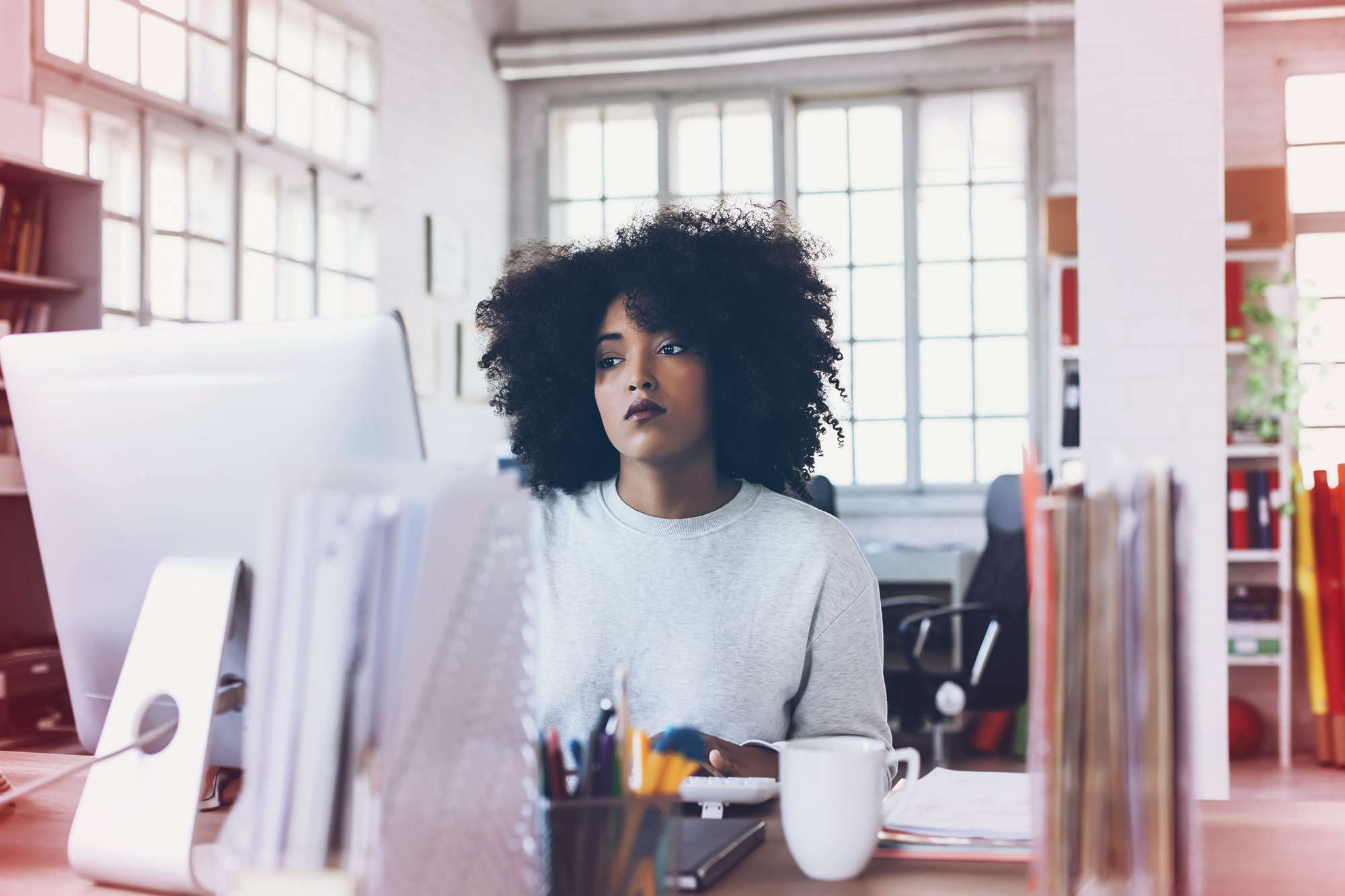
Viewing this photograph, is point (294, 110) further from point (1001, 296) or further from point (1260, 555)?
point (1260, 555)

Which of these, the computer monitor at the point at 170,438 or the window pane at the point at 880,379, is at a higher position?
the window pane at the point at 880,379

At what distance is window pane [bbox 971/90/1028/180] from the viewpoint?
6.43 m

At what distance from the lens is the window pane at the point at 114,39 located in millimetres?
4426

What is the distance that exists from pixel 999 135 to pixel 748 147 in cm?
133

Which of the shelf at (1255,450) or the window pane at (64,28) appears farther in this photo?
the shelf at (1255,450)

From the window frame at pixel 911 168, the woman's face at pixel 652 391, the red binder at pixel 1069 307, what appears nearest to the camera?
the woman's face at pixel 652 391

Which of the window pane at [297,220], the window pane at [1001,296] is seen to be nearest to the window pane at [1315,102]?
the window pane at [1001,296]

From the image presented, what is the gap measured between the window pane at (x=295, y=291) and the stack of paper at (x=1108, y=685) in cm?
500

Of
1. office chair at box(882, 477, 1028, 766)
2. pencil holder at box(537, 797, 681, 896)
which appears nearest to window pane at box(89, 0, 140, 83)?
office chair at box(882, 477, 1028, 766)

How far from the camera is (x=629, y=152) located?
705 centimetres

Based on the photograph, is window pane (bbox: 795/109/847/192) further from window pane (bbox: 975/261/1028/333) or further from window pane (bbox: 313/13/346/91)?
window pane (bbox: 313/13/346/91)

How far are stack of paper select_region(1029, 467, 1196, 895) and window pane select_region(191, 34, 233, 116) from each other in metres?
4.89

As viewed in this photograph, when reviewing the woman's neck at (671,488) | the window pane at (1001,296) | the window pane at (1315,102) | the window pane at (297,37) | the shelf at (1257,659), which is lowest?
the shelf at (1257,659)

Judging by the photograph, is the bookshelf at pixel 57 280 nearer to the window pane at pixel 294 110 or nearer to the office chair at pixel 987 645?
the window pane at pixel 294 110
